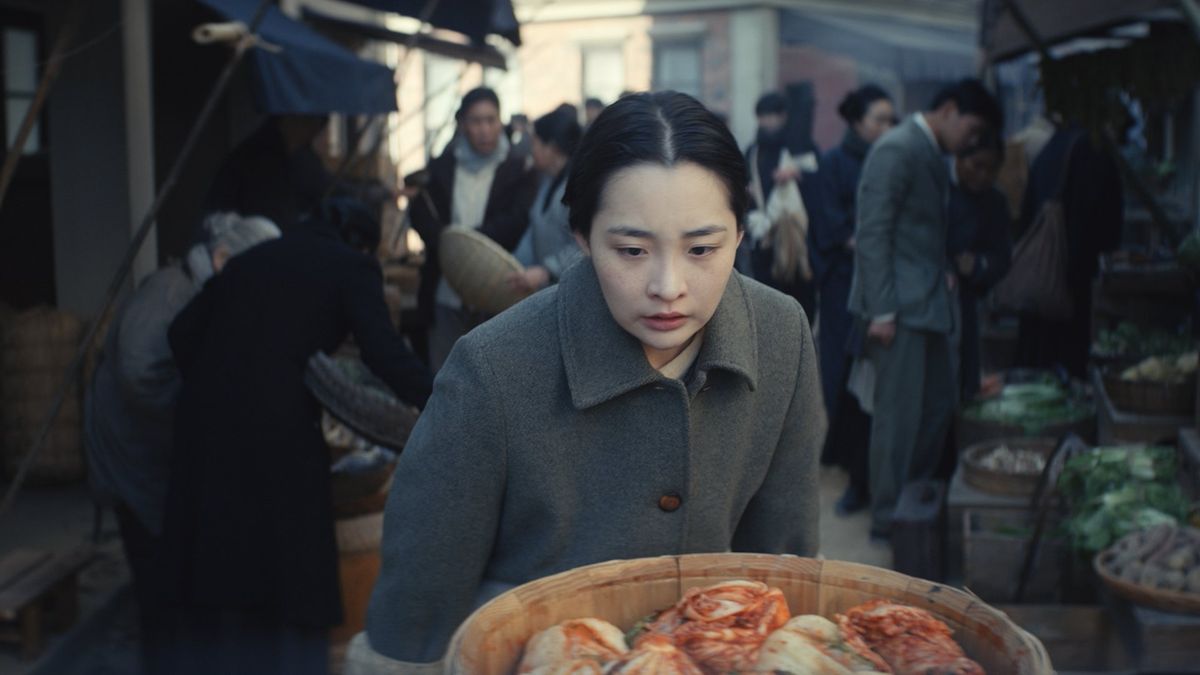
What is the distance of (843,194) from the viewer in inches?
300

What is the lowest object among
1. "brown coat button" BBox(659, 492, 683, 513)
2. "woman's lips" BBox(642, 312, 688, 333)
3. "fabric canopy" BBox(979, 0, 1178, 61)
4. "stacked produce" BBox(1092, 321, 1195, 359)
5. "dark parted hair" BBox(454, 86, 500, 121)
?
"stacked produce" BBox(1092, 321, 1195, 359)

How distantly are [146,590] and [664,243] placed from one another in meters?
3.36

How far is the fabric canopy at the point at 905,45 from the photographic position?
18.2m

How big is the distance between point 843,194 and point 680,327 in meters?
5.80

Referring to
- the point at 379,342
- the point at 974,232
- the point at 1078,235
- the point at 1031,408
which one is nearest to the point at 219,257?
the point at 379,342

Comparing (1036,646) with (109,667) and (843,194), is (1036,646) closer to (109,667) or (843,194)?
(109,667)

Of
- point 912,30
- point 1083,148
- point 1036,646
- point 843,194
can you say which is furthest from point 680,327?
point 912,30

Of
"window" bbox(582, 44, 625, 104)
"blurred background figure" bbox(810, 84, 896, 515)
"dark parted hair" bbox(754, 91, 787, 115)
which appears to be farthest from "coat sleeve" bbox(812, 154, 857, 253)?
"window" bbox(582, 44, 625, 104)

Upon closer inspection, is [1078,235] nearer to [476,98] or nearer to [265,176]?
[476,98]

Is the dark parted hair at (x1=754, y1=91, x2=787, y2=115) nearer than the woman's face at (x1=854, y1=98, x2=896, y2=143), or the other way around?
the woman's face at (x1=854, y1=98, x2=896, y2=143)

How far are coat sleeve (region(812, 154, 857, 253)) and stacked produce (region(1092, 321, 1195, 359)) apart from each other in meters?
1.50

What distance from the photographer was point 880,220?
6.17 metres

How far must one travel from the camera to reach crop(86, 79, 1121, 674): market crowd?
6.99 feet

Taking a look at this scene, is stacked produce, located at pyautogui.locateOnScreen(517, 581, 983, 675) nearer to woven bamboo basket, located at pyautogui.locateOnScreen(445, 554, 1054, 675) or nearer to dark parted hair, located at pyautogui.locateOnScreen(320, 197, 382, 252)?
woven bamboo basket, located at pyautogui.locateOnScreen(445, 554, 1054, 675)
